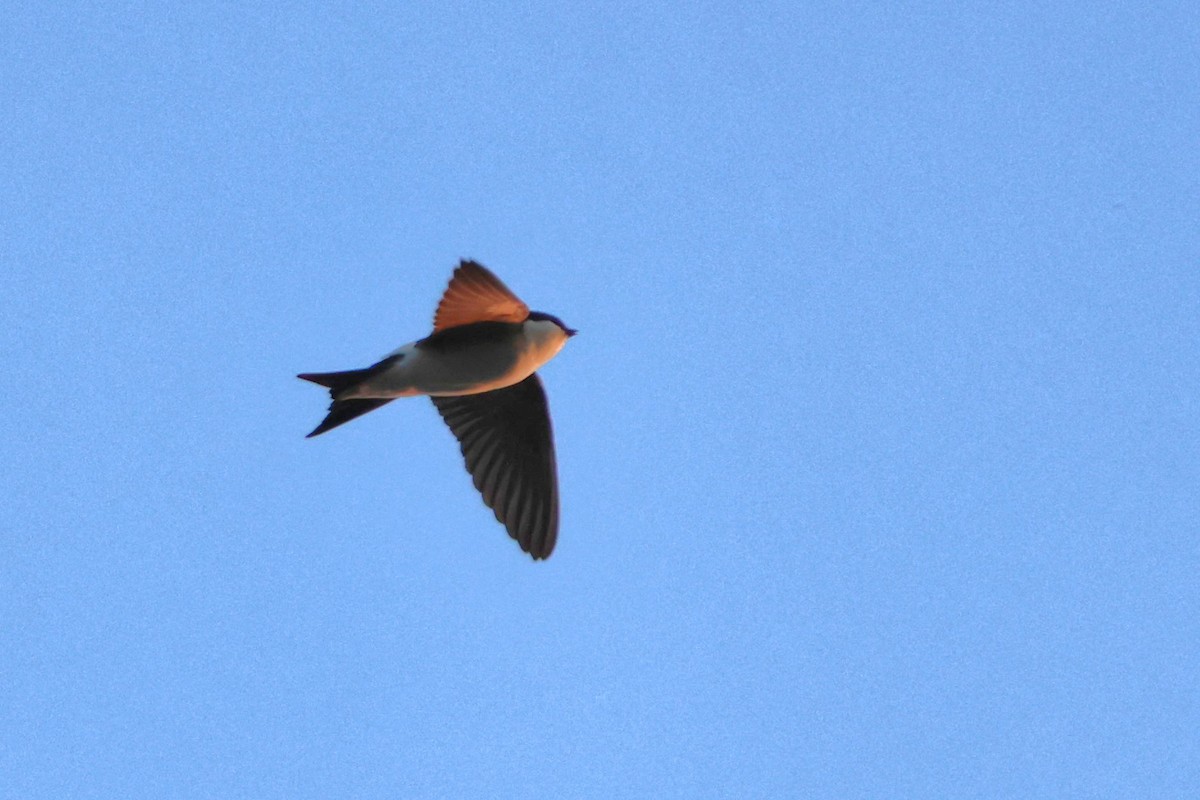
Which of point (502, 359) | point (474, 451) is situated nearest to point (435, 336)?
point (502, 359)

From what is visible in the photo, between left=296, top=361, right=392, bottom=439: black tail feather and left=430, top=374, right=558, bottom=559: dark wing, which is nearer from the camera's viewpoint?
left=296, top=361, right=392, bottom=439: black tail feather

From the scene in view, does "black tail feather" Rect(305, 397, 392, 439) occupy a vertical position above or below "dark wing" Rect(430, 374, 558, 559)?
below

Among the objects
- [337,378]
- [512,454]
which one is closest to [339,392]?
[337,378]

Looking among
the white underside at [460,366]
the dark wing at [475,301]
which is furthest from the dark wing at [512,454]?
the dark wing at [475,301]

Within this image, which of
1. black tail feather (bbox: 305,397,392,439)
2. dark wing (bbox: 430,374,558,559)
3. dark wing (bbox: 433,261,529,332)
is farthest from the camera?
dark wing (bbox: 430,374,558,559)

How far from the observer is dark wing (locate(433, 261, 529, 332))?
4918 millimetres

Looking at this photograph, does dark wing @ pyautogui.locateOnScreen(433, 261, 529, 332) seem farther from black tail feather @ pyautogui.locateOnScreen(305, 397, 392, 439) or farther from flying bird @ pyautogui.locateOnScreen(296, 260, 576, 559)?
black tail feather @ pyautogui.locateOnScreen(305, 397, 392, 439)

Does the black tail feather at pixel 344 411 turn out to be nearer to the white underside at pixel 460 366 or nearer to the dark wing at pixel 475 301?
the white underside at pixel 460 366

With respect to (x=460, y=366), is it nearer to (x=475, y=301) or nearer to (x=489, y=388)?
(x=489, y=388)

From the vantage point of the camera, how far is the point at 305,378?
5.23 metres

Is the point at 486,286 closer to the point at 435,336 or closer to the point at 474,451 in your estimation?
the point at 435,336

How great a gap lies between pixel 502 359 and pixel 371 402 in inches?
17.9

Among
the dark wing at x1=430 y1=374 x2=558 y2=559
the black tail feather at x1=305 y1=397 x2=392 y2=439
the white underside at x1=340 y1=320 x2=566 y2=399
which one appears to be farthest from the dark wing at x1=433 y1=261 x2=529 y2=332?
the dark wing at x1=430 y1=374 x2=558 y2=559

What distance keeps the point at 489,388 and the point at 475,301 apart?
523 millimetres
